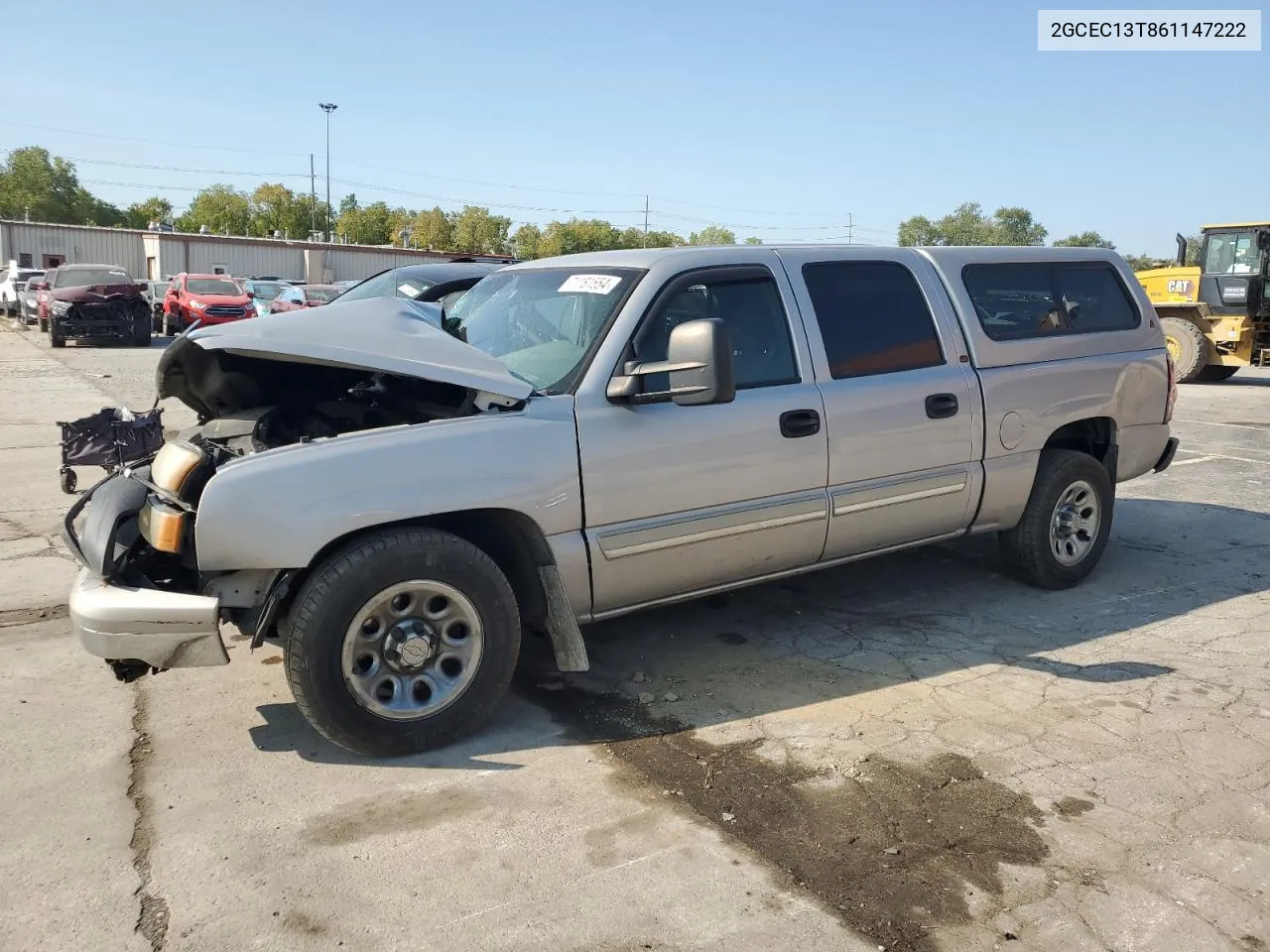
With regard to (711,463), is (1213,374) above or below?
above

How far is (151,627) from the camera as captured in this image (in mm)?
3430

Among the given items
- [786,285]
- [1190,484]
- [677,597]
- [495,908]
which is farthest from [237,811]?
[1190,484]

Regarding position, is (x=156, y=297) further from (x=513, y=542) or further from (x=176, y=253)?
(x=513, y=542)

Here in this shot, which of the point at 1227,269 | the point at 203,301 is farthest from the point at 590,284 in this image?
the point at 203,301

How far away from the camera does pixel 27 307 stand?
91.5ft

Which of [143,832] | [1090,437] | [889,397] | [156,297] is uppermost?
[156,297]

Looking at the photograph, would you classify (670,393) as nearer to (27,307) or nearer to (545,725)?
(545,725)

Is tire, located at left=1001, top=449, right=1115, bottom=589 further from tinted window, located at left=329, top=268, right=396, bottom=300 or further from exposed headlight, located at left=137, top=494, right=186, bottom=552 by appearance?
tinted window, located at left=329, top=268, right=396, bottom=300

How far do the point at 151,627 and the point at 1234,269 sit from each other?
18.9 metres

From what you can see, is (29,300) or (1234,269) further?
(29,300)

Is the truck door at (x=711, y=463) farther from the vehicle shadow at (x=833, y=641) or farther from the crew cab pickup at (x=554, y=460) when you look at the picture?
the vehicle shadow at (x=833, y=641)

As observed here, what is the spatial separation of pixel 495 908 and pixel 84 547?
2.12 meters

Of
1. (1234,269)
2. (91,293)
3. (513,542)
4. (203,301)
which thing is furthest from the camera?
(203,301)

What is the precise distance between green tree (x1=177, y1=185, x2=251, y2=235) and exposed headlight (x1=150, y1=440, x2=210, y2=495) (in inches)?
3592
